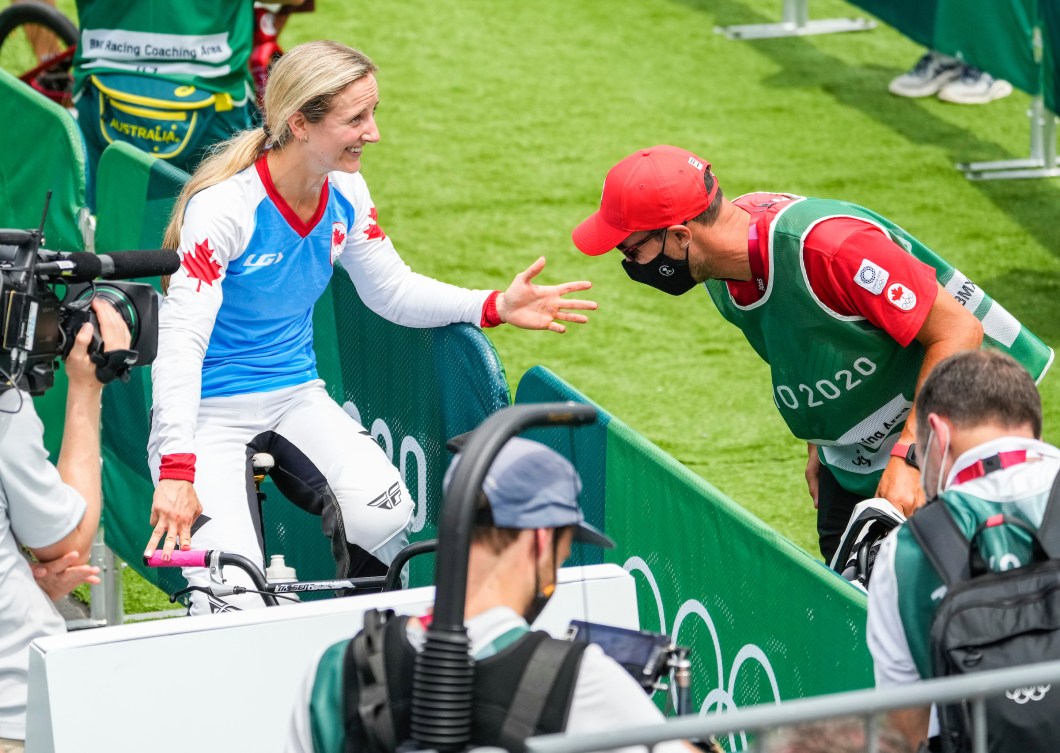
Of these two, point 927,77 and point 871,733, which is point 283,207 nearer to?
point 871,733

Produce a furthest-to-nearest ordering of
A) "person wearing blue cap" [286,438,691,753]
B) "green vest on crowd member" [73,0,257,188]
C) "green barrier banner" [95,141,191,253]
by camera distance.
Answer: "green vest on crowd member" [73,0,257,188], "green barrier banner" [95,141,191,253], "person wearing blue cap" [286,438,691,753]

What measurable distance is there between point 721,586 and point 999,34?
6503 millimetres

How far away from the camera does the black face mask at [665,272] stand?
4.58m

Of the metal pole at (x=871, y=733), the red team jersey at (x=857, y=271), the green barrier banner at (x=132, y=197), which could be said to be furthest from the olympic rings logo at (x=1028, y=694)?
the green barrier banner at (x=132, y=197)

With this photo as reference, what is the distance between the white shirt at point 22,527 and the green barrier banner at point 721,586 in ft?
4.74

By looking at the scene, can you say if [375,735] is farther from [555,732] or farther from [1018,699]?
[1018,699]

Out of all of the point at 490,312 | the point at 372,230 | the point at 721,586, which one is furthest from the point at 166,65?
the point at 721,586

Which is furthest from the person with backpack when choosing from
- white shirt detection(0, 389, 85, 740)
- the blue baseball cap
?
white shirt detection(0, 389, 85, 740)

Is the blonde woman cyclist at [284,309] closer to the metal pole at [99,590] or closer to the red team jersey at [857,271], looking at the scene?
the red team jersey at [857,271]

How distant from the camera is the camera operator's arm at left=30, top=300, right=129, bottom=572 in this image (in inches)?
140

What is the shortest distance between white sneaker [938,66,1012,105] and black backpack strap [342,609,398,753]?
965 cm

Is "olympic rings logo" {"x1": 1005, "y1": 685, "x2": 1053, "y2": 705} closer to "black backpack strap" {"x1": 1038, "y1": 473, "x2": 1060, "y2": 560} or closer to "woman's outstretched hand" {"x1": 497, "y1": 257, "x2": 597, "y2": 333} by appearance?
"black backpack strap" {"x1": 1038, "y1": 473, "x2": 1060, "y2": 560}

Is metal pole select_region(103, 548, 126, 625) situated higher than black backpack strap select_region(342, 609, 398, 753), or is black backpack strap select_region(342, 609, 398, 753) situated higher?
black backpack strap select_region(342, 609, 398, 753)

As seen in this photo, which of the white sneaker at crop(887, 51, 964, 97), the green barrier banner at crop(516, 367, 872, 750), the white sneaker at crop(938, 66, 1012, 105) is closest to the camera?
the green barrier banner at crop(516, 367, 872, 750)
